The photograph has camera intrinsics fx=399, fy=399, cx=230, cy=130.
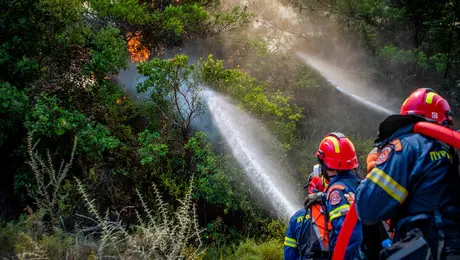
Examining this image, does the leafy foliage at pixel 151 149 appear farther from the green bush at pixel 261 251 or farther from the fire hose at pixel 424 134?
the fire hose at pixel 424 134

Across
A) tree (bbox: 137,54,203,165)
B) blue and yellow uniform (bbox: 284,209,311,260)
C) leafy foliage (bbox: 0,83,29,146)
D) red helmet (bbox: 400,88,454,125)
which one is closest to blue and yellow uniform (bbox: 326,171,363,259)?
blue and yellow uniform (bbox: 284,209,311,260)

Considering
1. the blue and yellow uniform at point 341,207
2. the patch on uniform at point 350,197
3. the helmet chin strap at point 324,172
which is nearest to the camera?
the blue and yellow uniform at point 341,207

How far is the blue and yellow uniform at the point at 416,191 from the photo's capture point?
2.40 meters

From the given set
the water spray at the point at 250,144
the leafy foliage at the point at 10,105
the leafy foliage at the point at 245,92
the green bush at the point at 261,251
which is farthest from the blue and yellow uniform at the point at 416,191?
the leafy foliage at the point at 10,105

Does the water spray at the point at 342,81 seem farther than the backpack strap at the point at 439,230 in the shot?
Yes

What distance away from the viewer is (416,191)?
2.49 meters

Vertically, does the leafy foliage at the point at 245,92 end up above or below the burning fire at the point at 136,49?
below

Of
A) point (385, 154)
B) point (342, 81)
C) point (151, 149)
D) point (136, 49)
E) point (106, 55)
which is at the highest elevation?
point (136, 49)

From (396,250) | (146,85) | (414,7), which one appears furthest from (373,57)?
(396,250)

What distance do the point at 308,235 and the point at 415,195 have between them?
1.38m

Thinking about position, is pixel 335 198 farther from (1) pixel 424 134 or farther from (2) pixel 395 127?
(1) pixel 424 134

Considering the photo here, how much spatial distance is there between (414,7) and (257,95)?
5685 mm

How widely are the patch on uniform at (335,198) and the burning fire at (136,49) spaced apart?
31.8ft

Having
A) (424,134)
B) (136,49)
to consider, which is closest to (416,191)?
(424,134)
